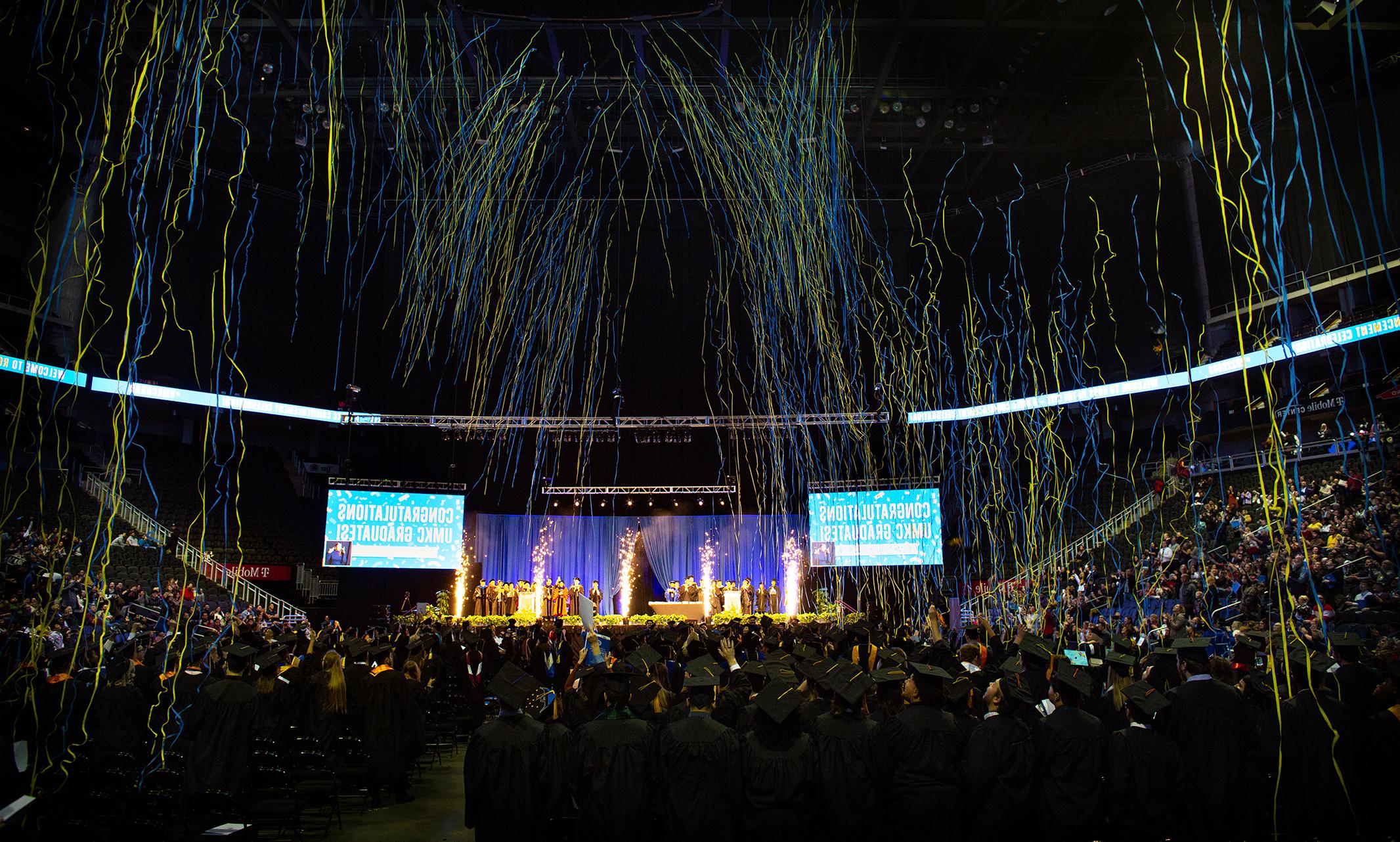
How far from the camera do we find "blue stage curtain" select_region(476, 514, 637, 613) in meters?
29.0

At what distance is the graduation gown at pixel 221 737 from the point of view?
23.0ft

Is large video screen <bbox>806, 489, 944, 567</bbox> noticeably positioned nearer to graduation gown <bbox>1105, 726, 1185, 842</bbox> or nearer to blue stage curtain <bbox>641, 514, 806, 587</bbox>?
blue stage curtain <bbox>641, 514, 806, 587</bbox>

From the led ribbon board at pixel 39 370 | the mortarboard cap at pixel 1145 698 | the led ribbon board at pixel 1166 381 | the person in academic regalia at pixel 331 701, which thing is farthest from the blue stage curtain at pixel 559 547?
the mortarboard cap at pixel 1145 698

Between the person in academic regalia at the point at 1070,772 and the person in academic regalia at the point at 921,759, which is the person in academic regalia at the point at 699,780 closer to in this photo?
the person in academic regalia at the point at 921,759

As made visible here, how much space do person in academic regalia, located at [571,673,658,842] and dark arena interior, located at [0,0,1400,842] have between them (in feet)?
3.52

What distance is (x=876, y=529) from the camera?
74.7 feet

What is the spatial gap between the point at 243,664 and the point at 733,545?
2227 centimetres

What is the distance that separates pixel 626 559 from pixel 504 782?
24586mm

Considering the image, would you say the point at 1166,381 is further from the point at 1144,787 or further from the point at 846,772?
the point at 846,772

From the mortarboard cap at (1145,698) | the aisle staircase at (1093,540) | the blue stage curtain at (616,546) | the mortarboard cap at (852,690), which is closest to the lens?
the mortarboard cap at (852,690)

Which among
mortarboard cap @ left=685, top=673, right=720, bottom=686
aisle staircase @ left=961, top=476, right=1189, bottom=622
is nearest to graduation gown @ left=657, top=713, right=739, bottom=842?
mortarboard cap @ left=685, top=673, right=720, bottom=686

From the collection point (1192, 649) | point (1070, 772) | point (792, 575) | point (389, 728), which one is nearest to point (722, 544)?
point (792, 575)

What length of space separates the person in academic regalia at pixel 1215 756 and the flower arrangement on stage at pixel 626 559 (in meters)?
24.3

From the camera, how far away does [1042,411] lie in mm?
27438
